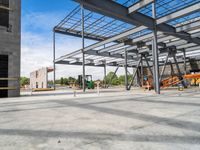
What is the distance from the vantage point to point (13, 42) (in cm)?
1058

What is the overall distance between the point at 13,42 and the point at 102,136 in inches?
416

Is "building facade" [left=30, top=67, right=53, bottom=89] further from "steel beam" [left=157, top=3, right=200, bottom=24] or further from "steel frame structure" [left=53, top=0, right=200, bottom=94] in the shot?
"steel beam" [left=157, top=3, right=200, bottom=24]

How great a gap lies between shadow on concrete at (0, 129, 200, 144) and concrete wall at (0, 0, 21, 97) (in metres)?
8.72

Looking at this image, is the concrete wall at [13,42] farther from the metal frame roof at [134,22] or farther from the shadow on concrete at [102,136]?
the shadow on concrete at [102,136]

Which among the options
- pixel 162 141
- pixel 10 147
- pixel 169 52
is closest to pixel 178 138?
pixel 162 141

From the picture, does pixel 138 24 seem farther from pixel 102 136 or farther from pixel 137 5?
pixel 102 136

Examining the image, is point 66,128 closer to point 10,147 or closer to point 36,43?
point 10,147

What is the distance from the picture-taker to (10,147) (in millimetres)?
1997

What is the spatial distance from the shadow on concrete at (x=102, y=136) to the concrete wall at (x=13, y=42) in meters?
8.72

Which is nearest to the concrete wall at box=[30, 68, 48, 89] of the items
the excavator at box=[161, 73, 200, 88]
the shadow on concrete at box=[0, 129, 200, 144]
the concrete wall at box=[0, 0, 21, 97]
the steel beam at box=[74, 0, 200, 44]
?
the concrete wall at box=[0, 0, 21, 97]

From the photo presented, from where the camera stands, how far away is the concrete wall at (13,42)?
10258 millimetres

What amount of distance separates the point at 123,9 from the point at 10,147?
977 cm

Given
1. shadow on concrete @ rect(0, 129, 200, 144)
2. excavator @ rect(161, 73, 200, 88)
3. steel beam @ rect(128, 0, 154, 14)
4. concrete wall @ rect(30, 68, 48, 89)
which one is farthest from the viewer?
concrete wall @ rect(30, 68, 48, 89)

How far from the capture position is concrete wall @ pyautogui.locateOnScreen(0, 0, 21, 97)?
33.7 ft
